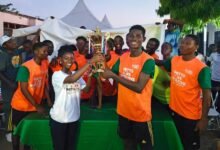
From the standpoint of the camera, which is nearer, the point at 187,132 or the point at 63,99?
the point at 63,99

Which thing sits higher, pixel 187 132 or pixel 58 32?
pixel 58 32

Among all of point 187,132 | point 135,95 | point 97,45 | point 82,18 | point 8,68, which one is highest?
point 82,18

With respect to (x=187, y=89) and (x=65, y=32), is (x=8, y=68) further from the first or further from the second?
(x=65, y=32)

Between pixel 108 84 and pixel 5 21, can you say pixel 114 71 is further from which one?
pixel 5 21

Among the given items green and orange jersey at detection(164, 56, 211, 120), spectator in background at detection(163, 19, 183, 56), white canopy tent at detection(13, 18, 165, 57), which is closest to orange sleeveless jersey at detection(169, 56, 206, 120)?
green and orange jersey at detection(164, 56, 211, 120)

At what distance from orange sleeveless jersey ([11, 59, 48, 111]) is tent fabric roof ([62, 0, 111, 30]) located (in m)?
8.58

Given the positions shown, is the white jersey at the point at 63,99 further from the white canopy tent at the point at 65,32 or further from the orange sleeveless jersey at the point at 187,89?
the white canopy tent at the point at 65,32

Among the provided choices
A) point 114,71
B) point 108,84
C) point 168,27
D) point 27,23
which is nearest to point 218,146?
point 114,71

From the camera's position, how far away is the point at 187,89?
12.9ft

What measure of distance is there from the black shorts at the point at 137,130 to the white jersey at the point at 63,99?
1.85 feet

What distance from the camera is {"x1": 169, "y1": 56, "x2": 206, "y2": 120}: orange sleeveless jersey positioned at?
3.89 m

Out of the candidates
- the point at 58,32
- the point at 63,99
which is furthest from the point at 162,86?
the point at 58,32

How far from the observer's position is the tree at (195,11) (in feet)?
39.1

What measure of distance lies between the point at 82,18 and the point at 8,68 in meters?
8.03
